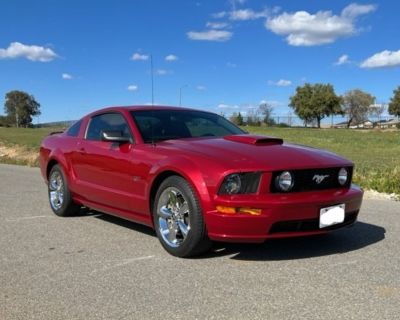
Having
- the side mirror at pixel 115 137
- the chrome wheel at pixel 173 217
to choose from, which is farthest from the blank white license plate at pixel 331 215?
the side mirror at pixel 115 137

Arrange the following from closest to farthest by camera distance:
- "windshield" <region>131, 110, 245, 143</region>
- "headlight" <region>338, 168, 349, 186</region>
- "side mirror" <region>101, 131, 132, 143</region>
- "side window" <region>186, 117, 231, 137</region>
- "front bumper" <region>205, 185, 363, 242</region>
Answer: "front bumper" <region>205, 185, 363, 242</region> → "headlight" <region>338, 168, 349, 186</region> → "side mirror" <region>101, 131, 132, 143</region> → "windshield" <region>131, 110, 245, 143</region> → "side window" <region>186, 117, 231, 137</region>

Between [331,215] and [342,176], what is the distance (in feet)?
1.53

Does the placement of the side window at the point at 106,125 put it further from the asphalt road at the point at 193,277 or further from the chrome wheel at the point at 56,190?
the asphalt road at the point at 193,277

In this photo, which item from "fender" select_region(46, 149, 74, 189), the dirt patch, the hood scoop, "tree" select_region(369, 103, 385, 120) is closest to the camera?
the hood scoop

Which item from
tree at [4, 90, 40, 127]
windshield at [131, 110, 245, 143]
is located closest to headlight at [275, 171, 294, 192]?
windshield at [131, 110, 245, 143]

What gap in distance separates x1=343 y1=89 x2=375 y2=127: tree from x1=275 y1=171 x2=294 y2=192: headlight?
117 m

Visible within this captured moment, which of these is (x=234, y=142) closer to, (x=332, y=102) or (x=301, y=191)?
(x=301, y=191)

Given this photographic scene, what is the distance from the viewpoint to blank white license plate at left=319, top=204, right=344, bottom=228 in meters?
4.86

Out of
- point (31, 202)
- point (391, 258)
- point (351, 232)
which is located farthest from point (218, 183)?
point (31, 202)

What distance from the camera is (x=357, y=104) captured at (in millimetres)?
119188

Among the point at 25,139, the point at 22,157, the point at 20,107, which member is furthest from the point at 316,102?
the point at 20,107

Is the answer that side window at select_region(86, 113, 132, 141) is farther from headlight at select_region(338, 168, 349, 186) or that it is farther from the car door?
headlight at select_region(338, 168, 349, 186)

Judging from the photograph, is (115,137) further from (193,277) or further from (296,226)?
(296,226)

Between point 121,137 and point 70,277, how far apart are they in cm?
177
